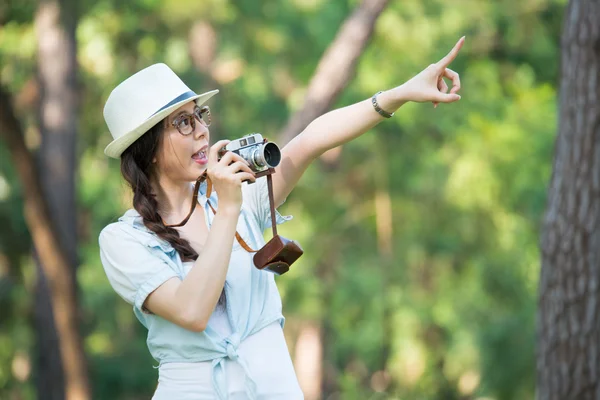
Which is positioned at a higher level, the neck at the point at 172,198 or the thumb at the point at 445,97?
the thumb at the point at 445,97

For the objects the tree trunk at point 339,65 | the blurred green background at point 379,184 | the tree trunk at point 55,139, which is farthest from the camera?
the blurred green background at point 379,184

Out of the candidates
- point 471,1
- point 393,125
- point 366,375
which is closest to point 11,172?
point 393,125

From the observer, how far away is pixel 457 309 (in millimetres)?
13891

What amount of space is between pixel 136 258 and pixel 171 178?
29 centimetres

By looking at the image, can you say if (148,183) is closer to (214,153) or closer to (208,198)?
(208,198)

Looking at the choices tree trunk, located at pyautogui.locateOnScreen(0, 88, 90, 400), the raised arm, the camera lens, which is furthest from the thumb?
tree trunk, located at pyautogui.locateOnScreen(0, 88, 90, 400)

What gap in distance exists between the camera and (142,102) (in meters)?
2.75

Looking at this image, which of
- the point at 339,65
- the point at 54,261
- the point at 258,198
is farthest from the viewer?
the point at 339,65

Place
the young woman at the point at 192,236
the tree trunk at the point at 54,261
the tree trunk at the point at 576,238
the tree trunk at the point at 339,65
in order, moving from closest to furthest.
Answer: the young woman at the point at 192,236
the tree trunk at the point at 576,238
the tree trunk at the point at 54,261
the tree trunk at the point at 339,65

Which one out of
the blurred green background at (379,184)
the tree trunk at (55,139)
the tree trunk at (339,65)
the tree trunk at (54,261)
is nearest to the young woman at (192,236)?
the tree trunk at (54,261)

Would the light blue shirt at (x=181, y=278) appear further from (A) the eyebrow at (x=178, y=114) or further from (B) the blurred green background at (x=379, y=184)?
(B) the blurred green background at (x=379, y=184)

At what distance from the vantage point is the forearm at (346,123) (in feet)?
9.16

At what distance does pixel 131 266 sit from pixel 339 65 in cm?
467

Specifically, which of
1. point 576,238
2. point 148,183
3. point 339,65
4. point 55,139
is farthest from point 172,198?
point 55,139
